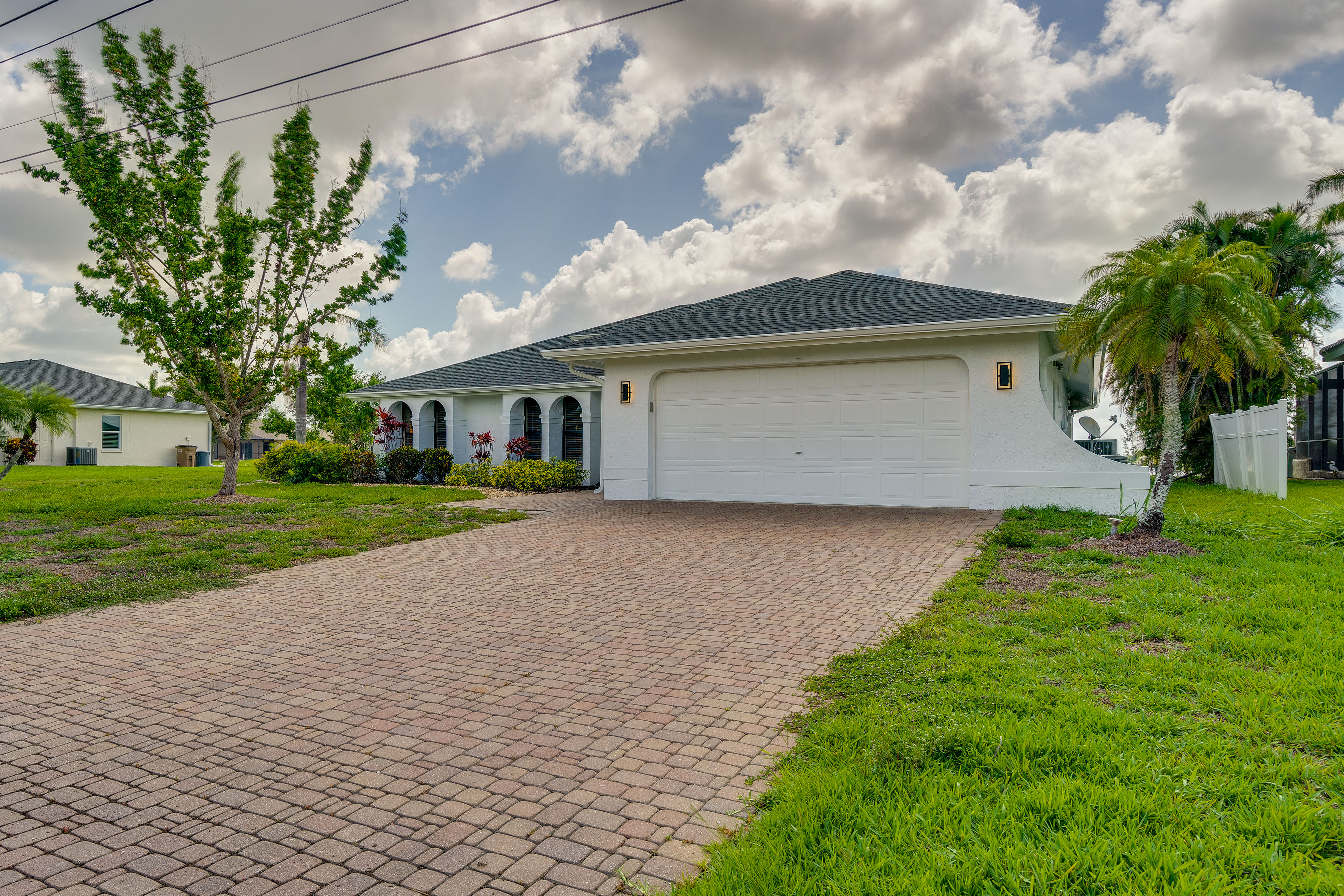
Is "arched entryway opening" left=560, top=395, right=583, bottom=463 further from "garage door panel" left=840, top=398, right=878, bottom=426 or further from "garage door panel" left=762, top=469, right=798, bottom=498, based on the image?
"garage door panel" left=840, top=398, right=878, bottom=426

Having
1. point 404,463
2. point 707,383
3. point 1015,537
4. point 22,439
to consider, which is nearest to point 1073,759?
point 1015,537

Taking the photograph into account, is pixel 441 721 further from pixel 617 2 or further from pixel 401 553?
pixel 617 2

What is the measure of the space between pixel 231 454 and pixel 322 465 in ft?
17.6

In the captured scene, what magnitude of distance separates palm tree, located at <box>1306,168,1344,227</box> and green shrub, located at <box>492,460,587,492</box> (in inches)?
803

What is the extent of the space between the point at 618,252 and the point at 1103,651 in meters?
18.4

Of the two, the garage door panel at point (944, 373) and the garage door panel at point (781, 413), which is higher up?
the garage door panel at point (944, 373)

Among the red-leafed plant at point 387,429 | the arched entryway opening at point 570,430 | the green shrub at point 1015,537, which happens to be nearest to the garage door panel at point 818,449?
the green shrub at point 1015,537

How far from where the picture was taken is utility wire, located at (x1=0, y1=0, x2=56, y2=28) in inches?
396

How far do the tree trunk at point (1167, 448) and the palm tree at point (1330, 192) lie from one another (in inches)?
643

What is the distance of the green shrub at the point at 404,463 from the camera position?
20188 millimetres

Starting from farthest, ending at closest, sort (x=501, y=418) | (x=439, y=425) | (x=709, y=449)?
1. (x=439, y=425)
2. (x=501, y=418)
3. (x=709, y=449)

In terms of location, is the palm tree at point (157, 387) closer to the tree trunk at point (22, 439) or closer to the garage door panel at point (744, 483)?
the tree trunk at point (22, 439)

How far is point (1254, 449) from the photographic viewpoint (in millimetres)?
12969

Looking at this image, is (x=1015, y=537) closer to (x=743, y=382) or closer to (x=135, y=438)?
(x=743, y=382)
